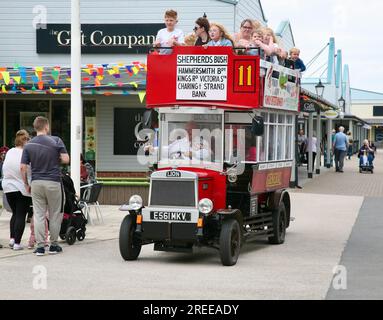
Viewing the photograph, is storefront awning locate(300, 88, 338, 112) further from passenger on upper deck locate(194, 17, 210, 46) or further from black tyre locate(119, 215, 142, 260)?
black tyre locate(119, 215, 142, 260)

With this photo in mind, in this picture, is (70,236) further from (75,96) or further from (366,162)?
(366,162)

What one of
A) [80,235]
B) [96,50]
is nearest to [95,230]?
[80,235]

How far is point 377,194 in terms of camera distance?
23516mm

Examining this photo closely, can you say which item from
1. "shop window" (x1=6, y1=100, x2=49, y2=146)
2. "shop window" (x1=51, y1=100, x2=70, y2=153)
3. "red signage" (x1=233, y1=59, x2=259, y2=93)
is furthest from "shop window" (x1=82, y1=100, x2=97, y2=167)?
"red signage" (x1=233, y1=59, x2=259, y2=93)

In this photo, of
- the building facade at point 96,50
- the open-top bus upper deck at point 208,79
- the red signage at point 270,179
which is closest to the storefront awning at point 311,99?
the building facade at point 96,50

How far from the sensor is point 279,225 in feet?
42.4

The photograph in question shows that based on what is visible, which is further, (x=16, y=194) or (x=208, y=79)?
(x=16, y=194)

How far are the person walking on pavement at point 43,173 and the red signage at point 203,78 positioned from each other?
61.7 inches

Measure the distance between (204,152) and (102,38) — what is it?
13956mm

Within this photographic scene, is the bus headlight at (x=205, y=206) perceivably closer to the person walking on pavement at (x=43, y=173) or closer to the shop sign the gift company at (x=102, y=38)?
the person walking on pavement at (x=43, y=173)

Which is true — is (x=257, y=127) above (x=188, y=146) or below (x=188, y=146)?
above

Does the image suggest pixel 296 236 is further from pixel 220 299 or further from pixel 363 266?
pixel 220 299

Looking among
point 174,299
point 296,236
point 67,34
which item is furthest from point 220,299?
point 67,34

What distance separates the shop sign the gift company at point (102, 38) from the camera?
24.0 m
